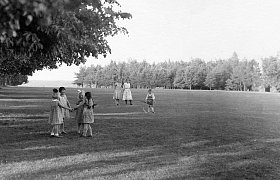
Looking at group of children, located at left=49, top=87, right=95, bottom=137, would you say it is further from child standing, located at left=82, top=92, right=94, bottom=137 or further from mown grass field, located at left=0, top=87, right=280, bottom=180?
mown grass field, located at left=0, top=87, right=280, bottom=180

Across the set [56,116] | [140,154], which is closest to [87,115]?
[56,116]

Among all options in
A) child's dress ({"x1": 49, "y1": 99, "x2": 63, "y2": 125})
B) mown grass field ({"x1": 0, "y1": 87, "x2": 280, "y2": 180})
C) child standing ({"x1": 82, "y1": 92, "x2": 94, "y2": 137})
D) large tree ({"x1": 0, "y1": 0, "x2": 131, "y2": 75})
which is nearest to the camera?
large tree ({"x1": 0, "y1": 0, "x2": 131, "y2": 75})

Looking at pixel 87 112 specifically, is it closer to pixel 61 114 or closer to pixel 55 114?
pixel 61 114

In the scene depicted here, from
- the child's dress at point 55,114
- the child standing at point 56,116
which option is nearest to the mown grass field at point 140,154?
the child standing at point 56,116

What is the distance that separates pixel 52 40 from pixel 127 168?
344 centimetres

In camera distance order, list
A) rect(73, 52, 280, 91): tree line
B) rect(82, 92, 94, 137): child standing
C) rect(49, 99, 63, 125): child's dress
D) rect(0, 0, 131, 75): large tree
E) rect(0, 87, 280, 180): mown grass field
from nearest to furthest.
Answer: rect(0, 0, 131, 75): large tree, rect(0, 87, 280, 180): mown grass field, rect(49, 99, 63, 125): child's dress, rect(82, 92, 94, 137): child standing, rect(73, 52, 280, 91): tree line

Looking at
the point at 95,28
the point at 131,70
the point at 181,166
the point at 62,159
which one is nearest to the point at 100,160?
the point at 62,159

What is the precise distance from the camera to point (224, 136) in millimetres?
13180

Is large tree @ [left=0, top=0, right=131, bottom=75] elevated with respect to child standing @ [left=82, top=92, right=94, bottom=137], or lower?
elevated

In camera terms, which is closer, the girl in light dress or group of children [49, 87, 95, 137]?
group of children [49, 87, 95, 137]

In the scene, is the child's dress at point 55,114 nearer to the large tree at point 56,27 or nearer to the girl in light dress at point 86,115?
the girl in light dress at point 86,115

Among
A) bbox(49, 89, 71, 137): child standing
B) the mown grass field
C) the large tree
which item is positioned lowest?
the mown grass field

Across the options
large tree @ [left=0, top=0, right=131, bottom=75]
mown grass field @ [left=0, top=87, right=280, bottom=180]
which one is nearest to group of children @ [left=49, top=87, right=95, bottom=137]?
mown grass field @ [left=0, top=87, right=280, bottom=180]

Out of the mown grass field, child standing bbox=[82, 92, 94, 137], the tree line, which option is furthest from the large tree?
the tree line
